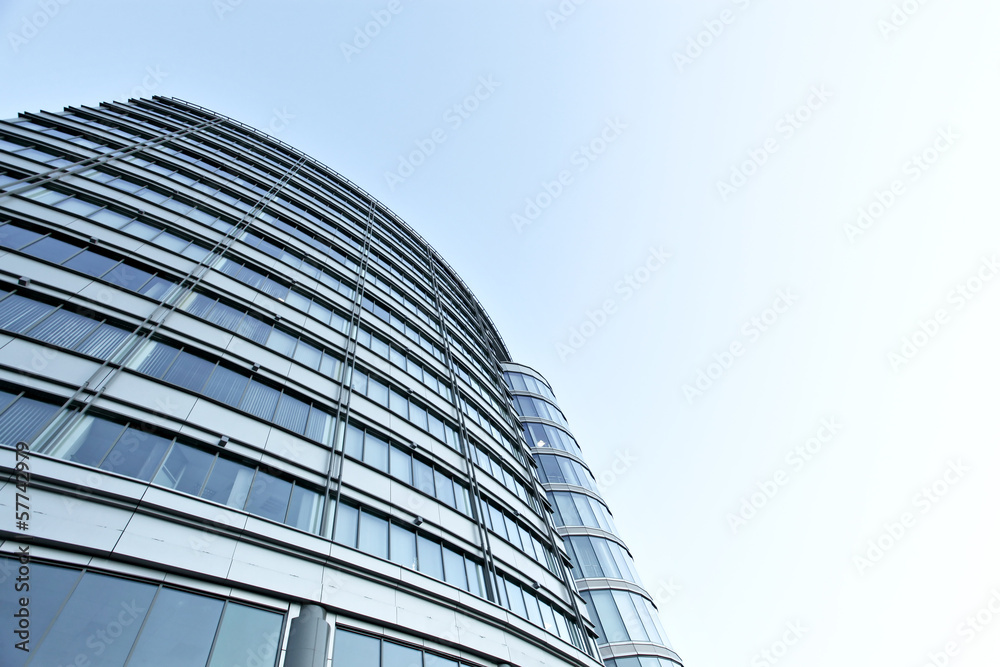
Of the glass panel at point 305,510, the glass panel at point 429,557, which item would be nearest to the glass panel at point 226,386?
the glass panel at point 305,510

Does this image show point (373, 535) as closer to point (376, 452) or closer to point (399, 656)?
point (399, 656)

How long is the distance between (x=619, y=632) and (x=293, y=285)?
20.8 meters

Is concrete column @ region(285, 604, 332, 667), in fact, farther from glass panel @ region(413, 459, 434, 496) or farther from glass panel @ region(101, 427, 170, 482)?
glass panel @ region(413, 459, 434, 496)

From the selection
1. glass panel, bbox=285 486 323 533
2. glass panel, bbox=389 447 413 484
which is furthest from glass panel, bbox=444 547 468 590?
glass panel, bbox=285 486 323 533

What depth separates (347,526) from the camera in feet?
41.2

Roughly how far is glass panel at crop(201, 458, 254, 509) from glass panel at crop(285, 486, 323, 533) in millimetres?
1172

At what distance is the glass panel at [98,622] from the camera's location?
21.9ft

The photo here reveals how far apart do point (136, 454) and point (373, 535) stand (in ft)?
19.6

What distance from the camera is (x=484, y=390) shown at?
27.5m

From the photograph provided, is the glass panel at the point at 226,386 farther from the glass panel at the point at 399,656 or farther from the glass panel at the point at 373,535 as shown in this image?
the glass panel at the point at 399,656

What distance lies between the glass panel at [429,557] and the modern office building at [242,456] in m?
0.06

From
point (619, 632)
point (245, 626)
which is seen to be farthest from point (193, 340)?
point (619, 632)

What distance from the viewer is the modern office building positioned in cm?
804

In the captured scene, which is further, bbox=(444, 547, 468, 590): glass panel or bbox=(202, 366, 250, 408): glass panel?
bbox=(444, 547, 468, 590): glass panel
